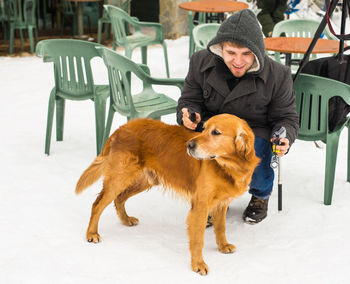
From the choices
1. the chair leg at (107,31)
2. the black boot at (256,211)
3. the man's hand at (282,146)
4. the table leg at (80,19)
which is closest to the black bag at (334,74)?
the black boot at (256,211)

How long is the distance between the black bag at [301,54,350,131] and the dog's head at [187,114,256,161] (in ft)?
4.11

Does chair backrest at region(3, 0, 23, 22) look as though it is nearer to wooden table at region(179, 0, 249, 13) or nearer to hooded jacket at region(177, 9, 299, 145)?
wooden table at region(179, 0, 249, 13)

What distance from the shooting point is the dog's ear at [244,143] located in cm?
254

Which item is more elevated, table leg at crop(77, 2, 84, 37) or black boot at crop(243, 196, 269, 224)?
table leg at crop(77, 2, 84, 37)

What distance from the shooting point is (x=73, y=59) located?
4293 millimetres

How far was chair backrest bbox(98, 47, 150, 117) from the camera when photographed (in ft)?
12.5

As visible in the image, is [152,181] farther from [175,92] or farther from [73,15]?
[73,15]

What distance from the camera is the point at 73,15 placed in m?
10.1

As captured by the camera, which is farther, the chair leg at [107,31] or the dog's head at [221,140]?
the chair leg at [107,31]

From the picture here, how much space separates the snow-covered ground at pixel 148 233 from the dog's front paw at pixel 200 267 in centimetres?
3

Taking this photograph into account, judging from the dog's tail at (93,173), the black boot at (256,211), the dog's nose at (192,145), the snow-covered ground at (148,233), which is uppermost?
the dog's nose at (192,145)

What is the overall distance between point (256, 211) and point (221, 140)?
3.52ft

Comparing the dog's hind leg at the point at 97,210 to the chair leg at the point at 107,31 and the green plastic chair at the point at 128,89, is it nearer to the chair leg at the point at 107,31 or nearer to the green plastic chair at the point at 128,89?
the green plastic chair at the point at 128,89

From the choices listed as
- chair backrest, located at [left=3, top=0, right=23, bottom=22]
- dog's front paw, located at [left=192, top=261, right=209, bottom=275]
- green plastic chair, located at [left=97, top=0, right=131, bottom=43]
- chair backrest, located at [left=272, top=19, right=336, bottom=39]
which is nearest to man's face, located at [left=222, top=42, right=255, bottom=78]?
dog's front paw, located at [left=192, top=261, right=209, bottom=275]
